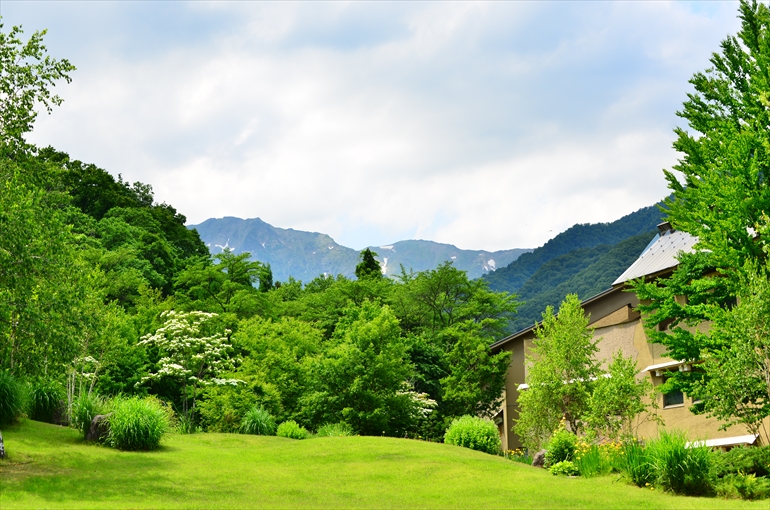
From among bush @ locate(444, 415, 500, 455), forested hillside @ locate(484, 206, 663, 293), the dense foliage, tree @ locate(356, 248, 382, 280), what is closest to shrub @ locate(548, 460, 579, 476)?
bush @ locate(444, 415, 500, 455)

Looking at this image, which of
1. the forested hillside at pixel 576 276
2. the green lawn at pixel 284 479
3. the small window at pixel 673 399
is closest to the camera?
the green lawn at pixel 284 479

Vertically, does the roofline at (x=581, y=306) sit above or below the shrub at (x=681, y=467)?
above

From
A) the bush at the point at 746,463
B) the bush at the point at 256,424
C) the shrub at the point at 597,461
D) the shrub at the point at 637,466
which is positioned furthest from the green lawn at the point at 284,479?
the bush at the point at 256,424

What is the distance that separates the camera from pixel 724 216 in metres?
20.6

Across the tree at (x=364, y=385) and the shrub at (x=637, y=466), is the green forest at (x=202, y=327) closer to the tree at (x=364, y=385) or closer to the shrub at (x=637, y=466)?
the tree at (x=364, y=385)

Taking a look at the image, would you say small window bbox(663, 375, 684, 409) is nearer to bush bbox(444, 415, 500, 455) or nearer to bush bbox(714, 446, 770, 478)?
bush bbox(444, 415, 500, 455)

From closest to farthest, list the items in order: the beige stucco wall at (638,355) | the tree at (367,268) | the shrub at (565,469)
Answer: the shrub at (565,469) < the beige stucco wall at (638,355) < the tree at (367,268)

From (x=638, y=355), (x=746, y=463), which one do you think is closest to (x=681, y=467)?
(x=746, y=463)

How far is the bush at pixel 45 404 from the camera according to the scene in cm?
2158

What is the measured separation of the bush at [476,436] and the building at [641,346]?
5.43 meters

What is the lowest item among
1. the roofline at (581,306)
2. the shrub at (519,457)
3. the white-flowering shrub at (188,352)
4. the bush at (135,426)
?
the shrub at (519,457)

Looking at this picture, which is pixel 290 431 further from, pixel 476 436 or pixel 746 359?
pixel 746 359

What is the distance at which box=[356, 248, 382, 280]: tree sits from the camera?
181ft

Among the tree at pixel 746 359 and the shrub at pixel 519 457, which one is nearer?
the tree at pixel 746 359
